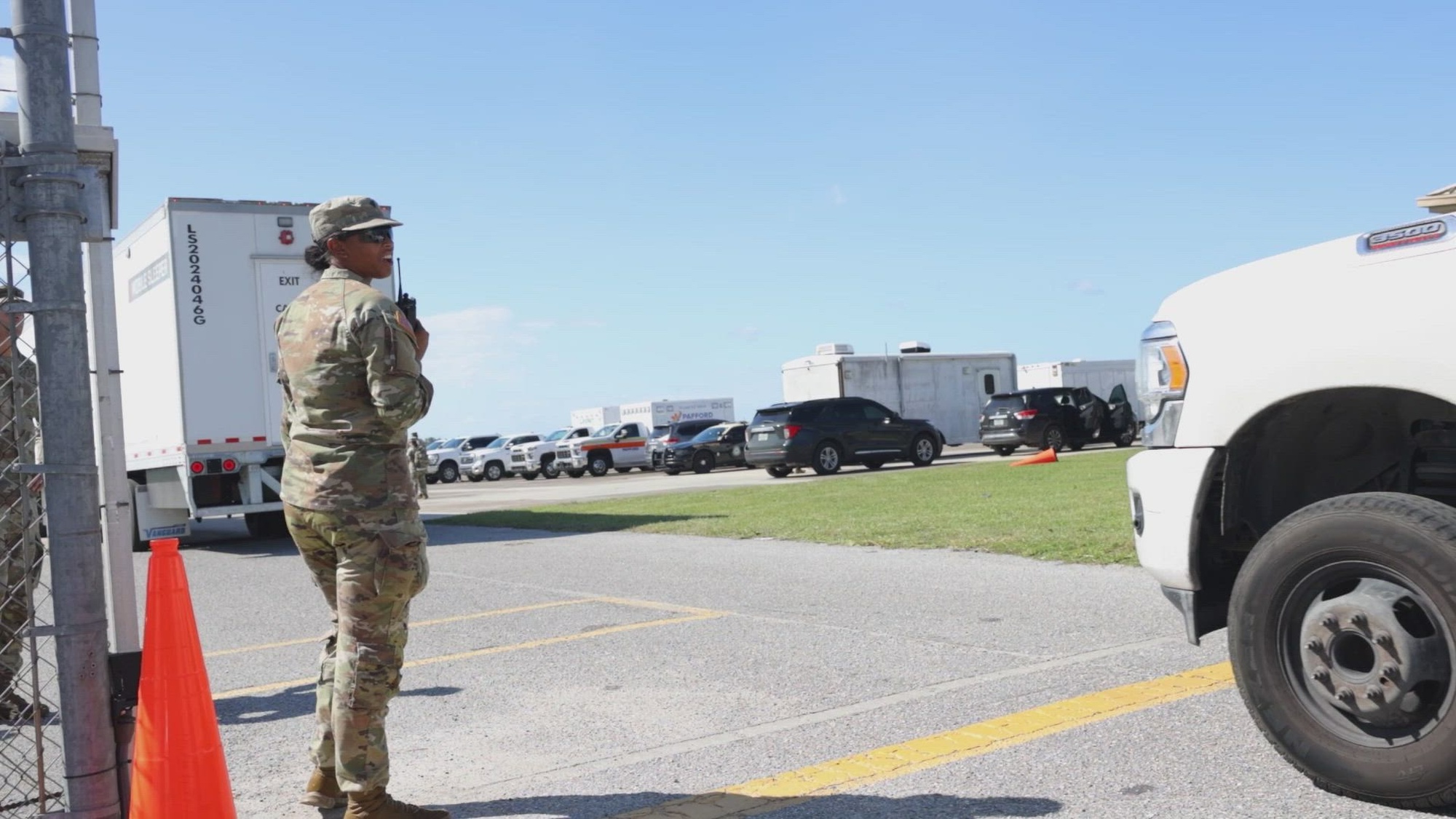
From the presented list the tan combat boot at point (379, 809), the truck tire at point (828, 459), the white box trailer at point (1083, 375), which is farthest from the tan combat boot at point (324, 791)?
the white box trailer at point (1083, 375)

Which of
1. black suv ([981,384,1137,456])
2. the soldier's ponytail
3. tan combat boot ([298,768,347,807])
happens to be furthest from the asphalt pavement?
black suv ([981,384,1137,456])

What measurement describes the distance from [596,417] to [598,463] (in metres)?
10.9

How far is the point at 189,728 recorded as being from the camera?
11.2 ft

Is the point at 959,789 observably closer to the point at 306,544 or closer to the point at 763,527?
the point at 306,544

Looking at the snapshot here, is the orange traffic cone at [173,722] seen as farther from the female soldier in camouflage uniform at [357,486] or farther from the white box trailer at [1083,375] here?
the white box trailer at [1083,375]

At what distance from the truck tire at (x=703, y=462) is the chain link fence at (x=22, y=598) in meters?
28.7

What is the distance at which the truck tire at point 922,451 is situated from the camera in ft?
95.8

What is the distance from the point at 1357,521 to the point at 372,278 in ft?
9.85

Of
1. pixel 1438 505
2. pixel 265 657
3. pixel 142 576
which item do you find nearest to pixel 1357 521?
pixel 1438 505

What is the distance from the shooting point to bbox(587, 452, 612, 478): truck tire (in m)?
38.0

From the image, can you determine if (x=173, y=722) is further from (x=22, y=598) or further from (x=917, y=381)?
(x=917, y=381)

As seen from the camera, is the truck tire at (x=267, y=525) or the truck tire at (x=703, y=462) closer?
the truck tire at (x=267, y=525)

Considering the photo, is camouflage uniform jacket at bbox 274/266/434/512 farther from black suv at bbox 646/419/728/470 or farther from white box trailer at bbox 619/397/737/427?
white box trailer at bbox 619/397/737/427

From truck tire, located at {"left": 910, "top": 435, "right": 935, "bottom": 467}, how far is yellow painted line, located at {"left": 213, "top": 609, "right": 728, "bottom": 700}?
21688 millimetres
